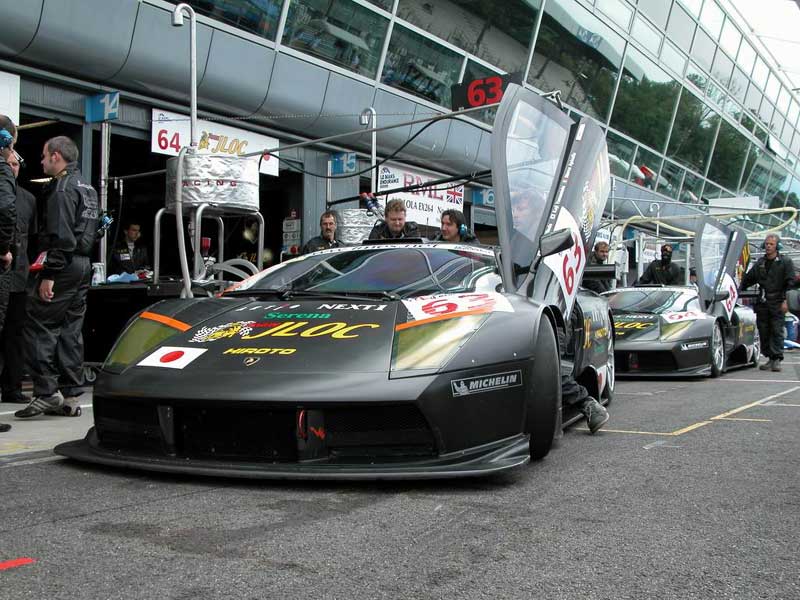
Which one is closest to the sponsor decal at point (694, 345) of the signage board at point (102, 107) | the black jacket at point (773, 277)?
the black jacket at point (773, 277)

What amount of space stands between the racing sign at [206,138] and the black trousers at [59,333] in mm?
5478

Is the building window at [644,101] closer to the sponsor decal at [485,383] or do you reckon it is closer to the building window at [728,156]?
the building window at [728,156]

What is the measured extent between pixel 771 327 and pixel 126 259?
27.1 ft

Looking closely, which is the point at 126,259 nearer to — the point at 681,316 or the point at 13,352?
the point at 13,352

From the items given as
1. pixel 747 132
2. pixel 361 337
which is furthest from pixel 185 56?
pixel 747 132

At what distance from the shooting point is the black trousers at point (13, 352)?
19.7ft

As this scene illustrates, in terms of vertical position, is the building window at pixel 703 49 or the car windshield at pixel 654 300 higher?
the building window at pixel 703 49

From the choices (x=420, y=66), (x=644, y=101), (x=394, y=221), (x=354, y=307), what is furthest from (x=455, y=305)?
(x=644, y=101)

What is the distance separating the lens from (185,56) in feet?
36.4

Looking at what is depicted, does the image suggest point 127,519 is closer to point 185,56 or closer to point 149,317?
point 149,317

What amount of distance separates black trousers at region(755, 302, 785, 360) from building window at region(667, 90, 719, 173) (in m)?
15.0

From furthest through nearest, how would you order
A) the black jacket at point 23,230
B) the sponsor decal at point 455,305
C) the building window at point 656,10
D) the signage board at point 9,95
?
1. the building window at point 656,10
2. the signage board at point 9,95
3. the black jacket at point 23,230
4. the sponsor decal at point 455,305

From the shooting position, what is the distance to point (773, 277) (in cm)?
1148

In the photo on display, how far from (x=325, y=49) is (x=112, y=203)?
462 cm
